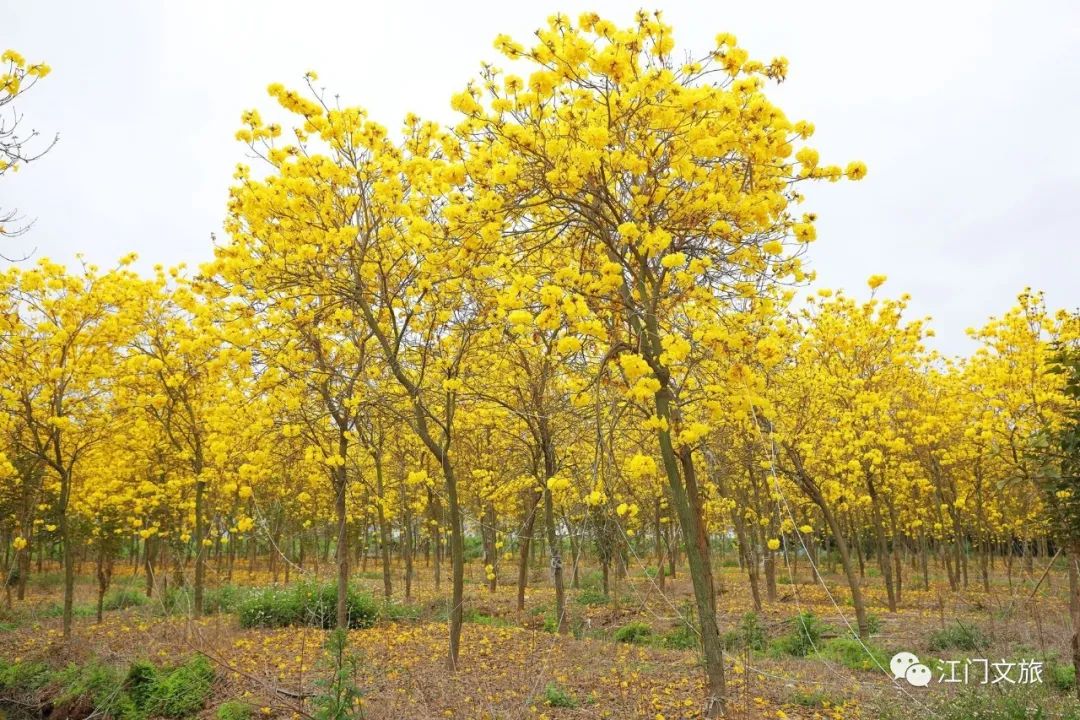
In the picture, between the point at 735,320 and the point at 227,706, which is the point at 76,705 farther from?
the point at 735,320

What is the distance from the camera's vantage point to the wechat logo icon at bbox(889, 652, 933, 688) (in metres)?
6.88

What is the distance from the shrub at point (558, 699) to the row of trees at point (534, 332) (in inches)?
52.9

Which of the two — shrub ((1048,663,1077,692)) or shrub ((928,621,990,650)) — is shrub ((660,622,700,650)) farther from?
shrub ((1048,663,1077,692))

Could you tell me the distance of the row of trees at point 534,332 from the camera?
419 cm

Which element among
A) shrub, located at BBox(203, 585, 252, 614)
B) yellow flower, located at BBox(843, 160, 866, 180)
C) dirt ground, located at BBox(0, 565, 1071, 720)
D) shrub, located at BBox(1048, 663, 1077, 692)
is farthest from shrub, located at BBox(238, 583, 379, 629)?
yellow flower, located at BBox(843, 160, 866, 180)

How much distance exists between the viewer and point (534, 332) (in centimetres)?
643

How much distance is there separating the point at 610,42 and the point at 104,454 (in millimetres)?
12892

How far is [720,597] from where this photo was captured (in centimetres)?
1683

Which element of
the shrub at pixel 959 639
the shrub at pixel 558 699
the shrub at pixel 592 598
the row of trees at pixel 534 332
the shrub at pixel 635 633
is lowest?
the shrub at pixel 592 598

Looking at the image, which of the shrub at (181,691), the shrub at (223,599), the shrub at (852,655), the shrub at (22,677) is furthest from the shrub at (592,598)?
the shrub at (22,677)

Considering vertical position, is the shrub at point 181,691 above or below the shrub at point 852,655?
above

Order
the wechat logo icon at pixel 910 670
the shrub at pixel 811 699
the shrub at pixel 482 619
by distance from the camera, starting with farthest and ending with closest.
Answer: the shrub at pixel 482 619
the wechat logo icon at pixel 910 670
the shrub at pixel 811 699

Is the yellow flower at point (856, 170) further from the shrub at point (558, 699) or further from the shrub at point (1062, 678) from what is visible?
the shrub at point (1062, 678)

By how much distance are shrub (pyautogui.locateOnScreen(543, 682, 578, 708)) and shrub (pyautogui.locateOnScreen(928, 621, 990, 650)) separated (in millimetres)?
6074
